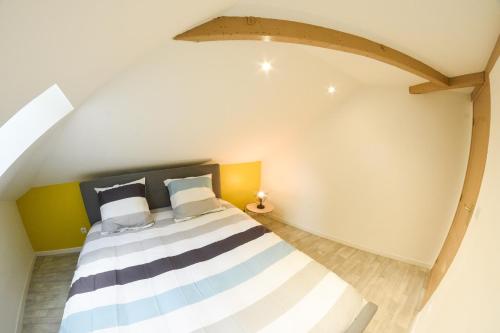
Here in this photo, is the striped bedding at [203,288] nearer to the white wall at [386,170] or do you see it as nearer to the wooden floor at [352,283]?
the wooden floor at [352,283]

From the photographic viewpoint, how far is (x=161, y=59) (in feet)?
4.69

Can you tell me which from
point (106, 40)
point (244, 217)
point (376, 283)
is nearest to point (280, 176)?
point (244, 217)

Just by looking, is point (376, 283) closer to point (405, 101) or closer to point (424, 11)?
point (405, 101)

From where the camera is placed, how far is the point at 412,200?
258 centimetres

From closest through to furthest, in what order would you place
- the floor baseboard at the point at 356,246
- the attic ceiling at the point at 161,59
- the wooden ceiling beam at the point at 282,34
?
the attic ceiling at the point at 161,59 < the wooden ceiling beam at the point at 282,34 < the floor baseboard at the point at 356,246

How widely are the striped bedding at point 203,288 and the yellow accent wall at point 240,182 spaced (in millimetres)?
1549

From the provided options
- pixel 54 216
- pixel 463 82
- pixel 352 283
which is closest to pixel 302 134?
pixel 463 82

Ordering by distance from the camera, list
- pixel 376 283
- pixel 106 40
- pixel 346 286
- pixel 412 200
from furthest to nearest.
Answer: pixel 412 200, pixel 376 283, pixel 346 286, pixel 106 40

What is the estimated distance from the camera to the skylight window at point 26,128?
1398 mm

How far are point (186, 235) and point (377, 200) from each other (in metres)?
2.35

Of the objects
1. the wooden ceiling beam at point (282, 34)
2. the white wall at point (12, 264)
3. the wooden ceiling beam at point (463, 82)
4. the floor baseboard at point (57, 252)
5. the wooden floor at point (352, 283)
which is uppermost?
the wooden ceiling beam at point (282, 34)

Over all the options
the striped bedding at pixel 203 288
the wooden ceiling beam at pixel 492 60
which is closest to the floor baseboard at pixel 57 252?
the striped bedding at pixel 203 288

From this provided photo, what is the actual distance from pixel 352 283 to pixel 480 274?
1.40 meters

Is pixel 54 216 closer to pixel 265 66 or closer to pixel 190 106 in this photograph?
pixel 190 106
